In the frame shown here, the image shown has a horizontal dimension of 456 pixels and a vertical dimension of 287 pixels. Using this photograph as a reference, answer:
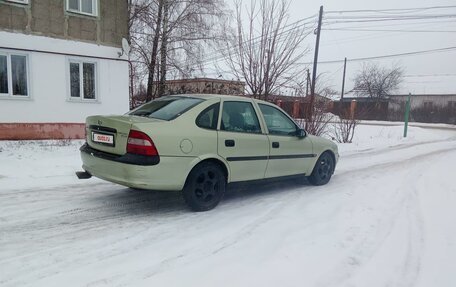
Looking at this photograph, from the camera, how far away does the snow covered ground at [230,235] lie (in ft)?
10.6

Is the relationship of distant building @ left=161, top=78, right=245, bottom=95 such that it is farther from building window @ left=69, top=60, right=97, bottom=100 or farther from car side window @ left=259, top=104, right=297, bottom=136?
car side window @ left=259, top=104, right=297, bottom=136

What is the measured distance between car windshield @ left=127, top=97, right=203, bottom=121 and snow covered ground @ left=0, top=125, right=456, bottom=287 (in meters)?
1.30

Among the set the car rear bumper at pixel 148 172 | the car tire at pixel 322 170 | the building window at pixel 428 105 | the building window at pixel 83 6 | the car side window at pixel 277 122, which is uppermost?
the building window at pixel 83 6

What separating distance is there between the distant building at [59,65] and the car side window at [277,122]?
872cm

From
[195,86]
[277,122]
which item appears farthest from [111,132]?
[195,86]

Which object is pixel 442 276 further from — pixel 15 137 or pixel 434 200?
pixel 15 137

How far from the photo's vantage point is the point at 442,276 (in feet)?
11.2

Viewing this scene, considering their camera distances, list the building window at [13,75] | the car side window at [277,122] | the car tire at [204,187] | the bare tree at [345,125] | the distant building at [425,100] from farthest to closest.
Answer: the distant building at [425,100] → the bare tree at [345,125] → the building window at [13,75] → the car side window at [277,122] → the car tire at [204,187]

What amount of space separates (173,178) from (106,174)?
91cm

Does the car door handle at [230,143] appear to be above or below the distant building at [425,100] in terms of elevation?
below

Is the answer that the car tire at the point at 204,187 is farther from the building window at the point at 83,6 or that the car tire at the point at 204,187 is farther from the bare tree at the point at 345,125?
the bare tree at the point at 345,125

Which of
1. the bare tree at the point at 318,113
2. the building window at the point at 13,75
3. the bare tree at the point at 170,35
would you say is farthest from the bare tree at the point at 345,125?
the building window at the point at 13,75

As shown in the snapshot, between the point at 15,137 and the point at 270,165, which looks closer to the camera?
the point at 270,165

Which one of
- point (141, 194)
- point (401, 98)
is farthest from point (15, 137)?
→ point (401, 98)
